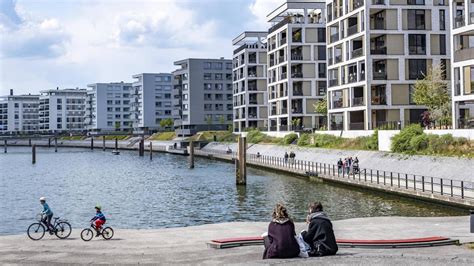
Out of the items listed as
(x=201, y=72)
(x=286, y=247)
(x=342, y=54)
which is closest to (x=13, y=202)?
(x=286, y=247)

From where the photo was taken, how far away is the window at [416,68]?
71938 millimetres

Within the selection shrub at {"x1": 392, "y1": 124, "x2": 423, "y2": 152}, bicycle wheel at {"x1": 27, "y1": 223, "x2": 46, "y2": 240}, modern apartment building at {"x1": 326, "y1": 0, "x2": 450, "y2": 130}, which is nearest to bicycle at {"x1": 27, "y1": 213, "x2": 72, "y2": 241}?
bicycle wheel at {"x1": 27, "y1": 223, "x2": 46, "y2": 240}

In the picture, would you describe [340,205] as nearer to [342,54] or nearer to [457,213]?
[457,213]

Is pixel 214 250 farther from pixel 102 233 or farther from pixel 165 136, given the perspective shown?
pixel 165 136

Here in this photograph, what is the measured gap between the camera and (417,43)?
236 ft

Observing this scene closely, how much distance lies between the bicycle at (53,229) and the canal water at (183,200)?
9262 millimetres

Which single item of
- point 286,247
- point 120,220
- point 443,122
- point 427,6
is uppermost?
point 427,6

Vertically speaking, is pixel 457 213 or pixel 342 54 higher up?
pixel 342 54

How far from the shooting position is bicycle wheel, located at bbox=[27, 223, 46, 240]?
23844mm

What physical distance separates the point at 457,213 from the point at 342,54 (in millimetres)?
48721

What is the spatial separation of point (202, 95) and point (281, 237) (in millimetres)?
149208

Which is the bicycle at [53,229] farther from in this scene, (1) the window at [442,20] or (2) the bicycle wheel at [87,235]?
(1) the window at [442,20]

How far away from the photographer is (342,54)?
78.8 m

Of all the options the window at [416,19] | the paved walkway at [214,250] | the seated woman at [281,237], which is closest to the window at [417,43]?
the window at [416,19]
